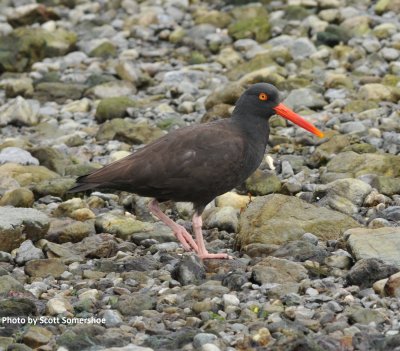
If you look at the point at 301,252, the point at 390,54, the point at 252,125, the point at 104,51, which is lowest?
the point at 104,51

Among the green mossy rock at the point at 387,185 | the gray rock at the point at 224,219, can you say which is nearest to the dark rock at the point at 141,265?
the gray rock at the point at 224,219

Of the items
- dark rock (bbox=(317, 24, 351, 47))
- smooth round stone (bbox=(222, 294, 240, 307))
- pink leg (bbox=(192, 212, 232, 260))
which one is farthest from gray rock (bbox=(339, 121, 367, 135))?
smooth round stone (bbox=(222, 294, 240, 307))

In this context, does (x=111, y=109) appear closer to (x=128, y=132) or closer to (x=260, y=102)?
(x=128, y=132)

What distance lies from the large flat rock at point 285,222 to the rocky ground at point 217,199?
0.05ft

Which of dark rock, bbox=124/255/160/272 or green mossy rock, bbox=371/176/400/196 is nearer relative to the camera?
dark rock, bbox=124/255/160/272

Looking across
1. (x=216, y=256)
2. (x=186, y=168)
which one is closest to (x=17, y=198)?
(x=186, y=168)

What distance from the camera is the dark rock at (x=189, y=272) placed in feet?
22.7

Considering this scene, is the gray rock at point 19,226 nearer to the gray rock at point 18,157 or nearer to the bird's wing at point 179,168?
the bird's wing at point 179,168

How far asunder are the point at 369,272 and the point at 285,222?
1.32 metres

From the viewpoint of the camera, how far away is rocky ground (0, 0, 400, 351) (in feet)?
19.9

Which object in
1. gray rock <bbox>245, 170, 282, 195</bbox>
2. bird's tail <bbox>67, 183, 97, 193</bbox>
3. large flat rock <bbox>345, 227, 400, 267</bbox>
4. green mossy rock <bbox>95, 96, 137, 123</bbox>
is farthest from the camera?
green mossy rock <bbox>95, 96, 137, 123</bbox>

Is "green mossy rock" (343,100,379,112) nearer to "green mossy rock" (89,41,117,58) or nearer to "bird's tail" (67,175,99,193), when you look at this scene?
"bird's tail" (67,175,99,193)

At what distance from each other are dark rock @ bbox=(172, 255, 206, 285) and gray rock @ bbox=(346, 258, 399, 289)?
1127 mm

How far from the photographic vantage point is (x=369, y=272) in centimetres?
652
